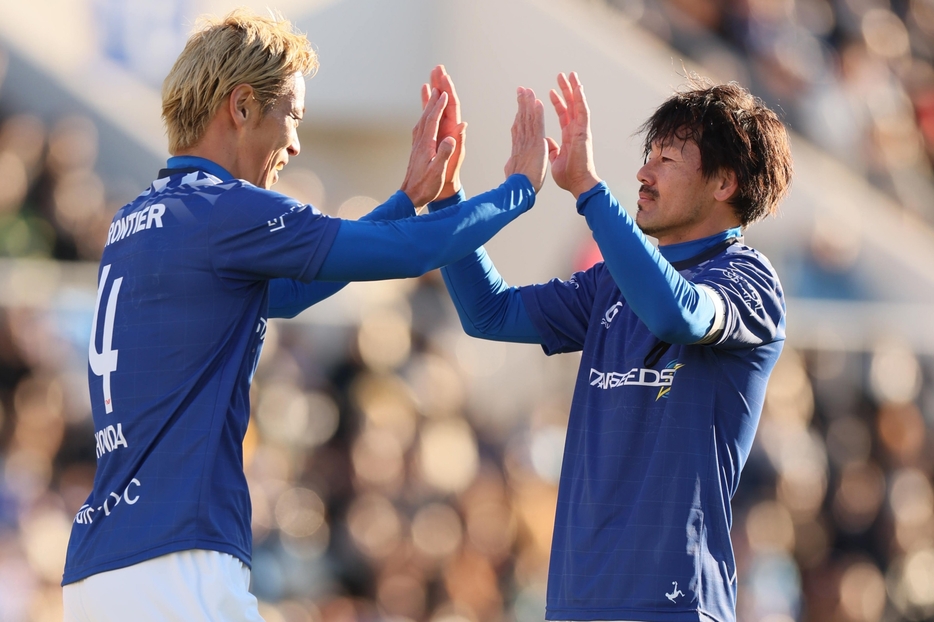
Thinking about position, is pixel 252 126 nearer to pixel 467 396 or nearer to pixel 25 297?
pixel 25 297

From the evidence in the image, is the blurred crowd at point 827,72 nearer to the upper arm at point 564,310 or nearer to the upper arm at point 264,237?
the upper arm at point 564,310

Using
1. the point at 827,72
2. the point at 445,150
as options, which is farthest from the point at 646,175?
the point at 827,72

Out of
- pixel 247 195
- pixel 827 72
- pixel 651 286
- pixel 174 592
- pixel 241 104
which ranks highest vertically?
pixel 827 72

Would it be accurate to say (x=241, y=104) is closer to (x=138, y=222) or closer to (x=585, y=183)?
(x=138, y=222)

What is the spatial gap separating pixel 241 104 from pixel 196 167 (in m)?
0.17

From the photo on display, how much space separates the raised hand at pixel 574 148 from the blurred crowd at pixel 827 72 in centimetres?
614

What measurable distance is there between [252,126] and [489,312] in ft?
2.65

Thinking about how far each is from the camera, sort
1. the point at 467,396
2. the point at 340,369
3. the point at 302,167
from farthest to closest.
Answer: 1. the point at 302,167
2. the point at 467,396
3. the point at 340,369

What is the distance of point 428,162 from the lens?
3348 millimetres

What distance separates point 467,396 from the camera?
8.01 metres

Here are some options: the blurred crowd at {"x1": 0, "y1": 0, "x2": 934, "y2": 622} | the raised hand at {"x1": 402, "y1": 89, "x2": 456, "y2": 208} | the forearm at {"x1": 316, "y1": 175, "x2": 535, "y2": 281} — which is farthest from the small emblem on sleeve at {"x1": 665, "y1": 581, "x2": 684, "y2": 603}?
the blurred crowd at {"x1": 0, "y1": 0, "x2": 934, "y2": 622}

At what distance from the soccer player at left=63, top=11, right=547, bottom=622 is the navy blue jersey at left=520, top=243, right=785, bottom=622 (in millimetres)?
492

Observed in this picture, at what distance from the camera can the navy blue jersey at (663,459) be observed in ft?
9.66

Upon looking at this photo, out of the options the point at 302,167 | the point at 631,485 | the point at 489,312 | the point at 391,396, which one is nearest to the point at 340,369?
the point at 391,396
